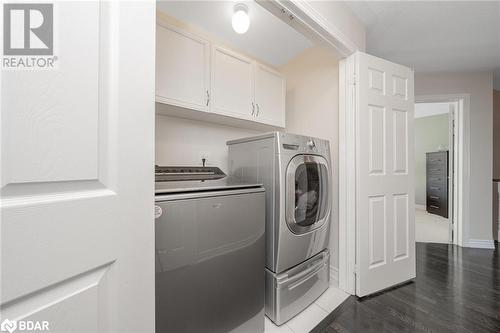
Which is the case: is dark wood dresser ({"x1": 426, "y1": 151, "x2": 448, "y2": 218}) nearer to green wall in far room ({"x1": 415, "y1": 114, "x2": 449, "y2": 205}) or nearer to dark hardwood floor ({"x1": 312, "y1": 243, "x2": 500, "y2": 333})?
green wall in far room ({"x1": 415, "y1": 114, "x2": 449, "y2": 205})

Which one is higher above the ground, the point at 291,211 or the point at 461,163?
the point at 461,163

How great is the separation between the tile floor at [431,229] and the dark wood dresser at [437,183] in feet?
0.67

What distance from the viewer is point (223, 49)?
1.79 m

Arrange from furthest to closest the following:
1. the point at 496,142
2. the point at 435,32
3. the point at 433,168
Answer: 1. the point at 433,168
2. the point at 496,142
3. the point at 435,32

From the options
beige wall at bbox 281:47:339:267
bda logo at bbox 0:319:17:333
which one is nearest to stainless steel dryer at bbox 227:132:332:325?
beige wall at bbox 281:47:339:267

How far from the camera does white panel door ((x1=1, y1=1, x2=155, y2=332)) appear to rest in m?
0.41

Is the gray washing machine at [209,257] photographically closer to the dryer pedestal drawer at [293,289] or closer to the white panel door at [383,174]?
the dryer pedestal drawer at [293,289]

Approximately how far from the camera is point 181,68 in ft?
5.16

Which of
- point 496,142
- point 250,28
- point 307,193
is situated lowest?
point 307,193

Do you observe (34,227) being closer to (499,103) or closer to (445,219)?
(499,103)

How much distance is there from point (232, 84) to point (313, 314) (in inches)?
79.3

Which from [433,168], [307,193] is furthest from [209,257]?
[433,168]

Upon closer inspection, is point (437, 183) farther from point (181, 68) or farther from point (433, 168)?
point (181, 68)

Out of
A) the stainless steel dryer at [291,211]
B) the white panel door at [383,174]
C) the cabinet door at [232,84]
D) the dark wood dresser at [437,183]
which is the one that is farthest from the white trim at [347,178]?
the dark wood dresser at [437,183]
